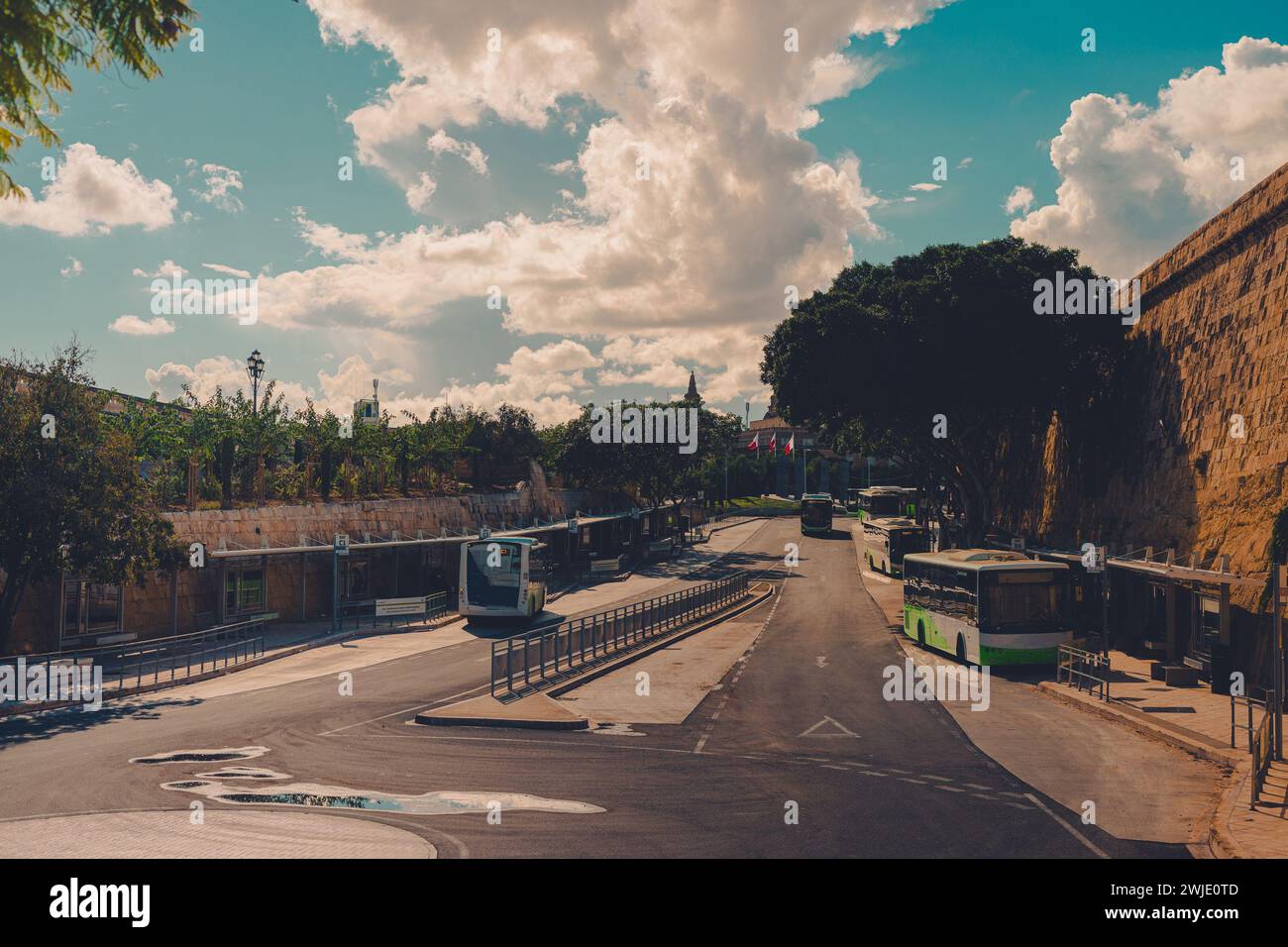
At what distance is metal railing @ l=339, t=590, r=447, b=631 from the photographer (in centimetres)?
3569

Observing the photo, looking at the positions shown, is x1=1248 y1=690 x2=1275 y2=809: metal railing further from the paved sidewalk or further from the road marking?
the road marking

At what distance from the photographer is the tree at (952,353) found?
39094 mm

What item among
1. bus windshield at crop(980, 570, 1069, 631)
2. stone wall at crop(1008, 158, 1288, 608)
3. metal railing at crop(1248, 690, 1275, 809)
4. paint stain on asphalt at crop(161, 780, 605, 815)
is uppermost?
stone wall at crop(1008, 158, 1288, 608)

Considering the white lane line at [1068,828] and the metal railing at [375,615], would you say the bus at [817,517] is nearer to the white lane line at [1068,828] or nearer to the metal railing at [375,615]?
the metal railing at [375,615]

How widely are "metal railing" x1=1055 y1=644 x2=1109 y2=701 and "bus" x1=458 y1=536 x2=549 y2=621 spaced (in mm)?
18345

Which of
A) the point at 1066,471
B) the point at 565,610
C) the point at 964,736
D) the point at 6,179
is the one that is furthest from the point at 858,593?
the point at 6,179

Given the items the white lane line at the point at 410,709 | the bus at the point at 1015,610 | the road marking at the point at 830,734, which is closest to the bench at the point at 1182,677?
the bus at the point at 1015,610

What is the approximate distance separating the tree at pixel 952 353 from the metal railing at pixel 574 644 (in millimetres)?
12920

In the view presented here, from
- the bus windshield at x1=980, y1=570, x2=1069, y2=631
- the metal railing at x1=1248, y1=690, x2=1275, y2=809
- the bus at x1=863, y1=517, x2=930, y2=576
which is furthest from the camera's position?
the bus at x1=863, y1=517, x2=930, y2=576

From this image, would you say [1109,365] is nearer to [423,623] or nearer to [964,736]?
[964,736]

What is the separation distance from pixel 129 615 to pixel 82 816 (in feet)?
65.7

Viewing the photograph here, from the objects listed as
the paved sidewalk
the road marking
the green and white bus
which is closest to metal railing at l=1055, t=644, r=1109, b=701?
the paved sidewalk

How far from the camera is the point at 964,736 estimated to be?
16406mm

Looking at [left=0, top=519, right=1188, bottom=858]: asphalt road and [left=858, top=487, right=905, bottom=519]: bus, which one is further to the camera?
[left=858, top=487, right=905, bottom=519]: bus
